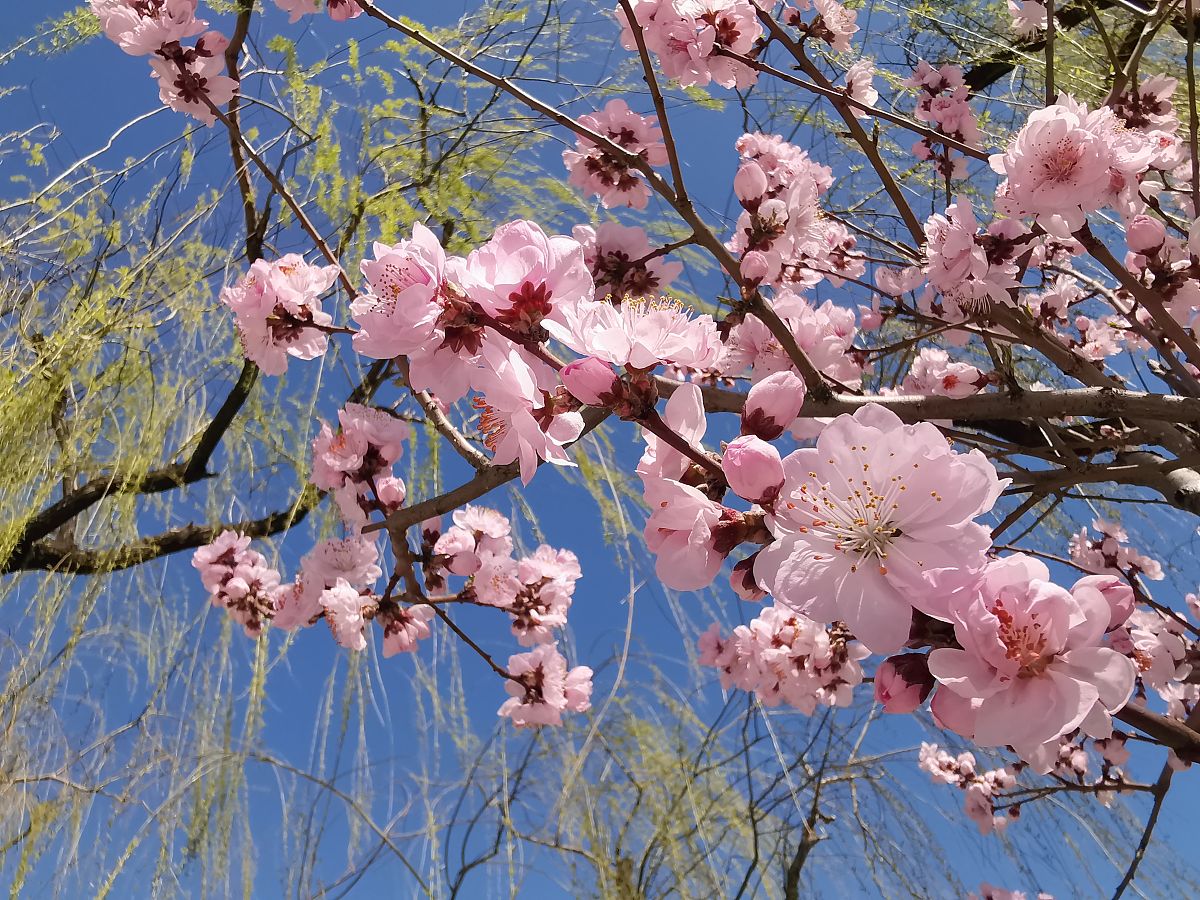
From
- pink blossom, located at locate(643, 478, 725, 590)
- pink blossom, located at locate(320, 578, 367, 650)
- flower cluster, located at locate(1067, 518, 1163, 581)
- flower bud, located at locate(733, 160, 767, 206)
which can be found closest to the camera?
pink blossom, located at locate(643, 478, 725, 590)

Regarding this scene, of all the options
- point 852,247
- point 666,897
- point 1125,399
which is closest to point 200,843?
point 666,897

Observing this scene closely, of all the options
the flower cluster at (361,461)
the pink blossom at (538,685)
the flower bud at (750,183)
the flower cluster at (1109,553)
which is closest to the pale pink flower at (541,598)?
the pink blossom at (538,685)

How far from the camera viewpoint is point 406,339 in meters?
0.55

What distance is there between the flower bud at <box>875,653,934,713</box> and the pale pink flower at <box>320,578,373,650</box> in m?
1.05

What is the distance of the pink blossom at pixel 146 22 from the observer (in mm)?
1271

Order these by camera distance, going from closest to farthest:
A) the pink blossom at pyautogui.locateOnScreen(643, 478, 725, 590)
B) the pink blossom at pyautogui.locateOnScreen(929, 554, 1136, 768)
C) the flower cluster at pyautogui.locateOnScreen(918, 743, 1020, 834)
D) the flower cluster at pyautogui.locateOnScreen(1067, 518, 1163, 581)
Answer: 1. the pink blossom at pyautogui.locateOnScreen(929, 554, 1136, 768)
2. the pink blossom at pyautogui.locateOnScreen(643, 478, 725, 590)
3. the flower cluster at pyautogui.locateOnScreen(1067, 518, 1163, 581)
4. the flower cluster at pyautogui.locateOnScreen(918, 743, 1020, 834)

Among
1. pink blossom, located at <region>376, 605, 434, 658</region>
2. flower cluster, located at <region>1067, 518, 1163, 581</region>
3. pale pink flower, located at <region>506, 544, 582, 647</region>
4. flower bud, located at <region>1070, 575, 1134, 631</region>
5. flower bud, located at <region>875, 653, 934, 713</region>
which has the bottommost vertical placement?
flower cluster, located at <region>1067, 518, 1163, 581</region>

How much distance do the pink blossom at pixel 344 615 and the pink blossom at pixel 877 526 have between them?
3.40 ft

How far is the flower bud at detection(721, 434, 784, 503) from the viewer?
496mm

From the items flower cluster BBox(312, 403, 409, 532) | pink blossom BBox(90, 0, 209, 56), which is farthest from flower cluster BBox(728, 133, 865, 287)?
pink blossom BBox(90, 0, 209, 56)

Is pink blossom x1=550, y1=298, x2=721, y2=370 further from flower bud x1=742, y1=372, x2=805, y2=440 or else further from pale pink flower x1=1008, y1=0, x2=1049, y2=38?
pale pink flower x1=1008, y1=0, x2=1049, y2=38

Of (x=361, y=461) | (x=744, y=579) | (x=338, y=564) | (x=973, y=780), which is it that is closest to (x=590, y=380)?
(x=744, y=579)

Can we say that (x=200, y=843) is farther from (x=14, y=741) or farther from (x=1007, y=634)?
(x=1007, y=634)

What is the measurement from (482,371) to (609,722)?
1873 millimetres
